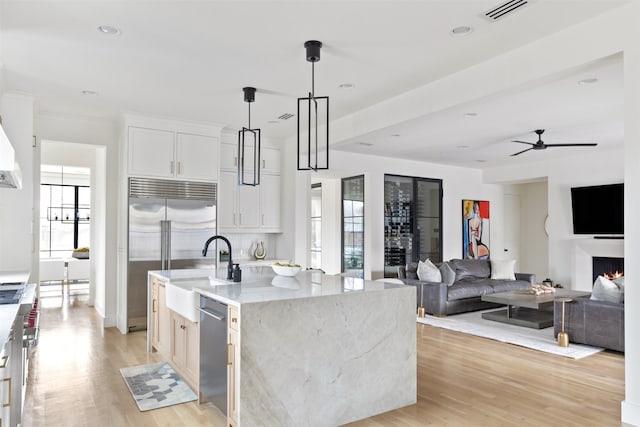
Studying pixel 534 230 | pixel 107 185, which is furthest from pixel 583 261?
pixel 107 185

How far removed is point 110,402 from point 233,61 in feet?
9.57

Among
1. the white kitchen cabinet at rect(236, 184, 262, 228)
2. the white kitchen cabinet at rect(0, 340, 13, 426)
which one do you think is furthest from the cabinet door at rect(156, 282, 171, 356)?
the white kitchen cabinet at rect(236, 184, 262, 228)

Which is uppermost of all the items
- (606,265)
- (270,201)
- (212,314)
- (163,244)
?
(270,201)

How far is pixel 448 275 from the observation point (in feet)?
22.7

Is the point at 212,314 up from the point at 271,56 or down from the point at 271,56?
down

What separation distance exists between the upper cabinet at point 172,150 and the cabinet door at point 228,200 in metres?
0.37

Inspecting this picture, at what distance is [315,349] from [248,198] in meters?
4.36

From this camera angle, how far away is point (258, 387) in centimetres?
263

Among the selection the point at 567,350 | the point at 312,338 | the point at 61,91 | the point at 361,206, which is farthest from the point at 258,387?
the point at 361,206

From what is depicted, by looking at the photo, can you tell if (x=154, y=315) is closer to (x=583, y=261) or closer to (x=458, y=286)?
(x=458, y=286)

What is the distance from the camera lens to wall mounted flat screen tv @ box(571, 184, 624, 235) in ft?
25.9

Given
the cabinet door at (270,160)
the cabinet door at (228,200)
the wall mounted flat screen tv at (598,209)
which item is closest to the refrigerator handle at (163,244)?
the cabinet door at (228,200)

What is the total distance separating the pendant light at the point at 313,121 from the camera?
355 centimetres

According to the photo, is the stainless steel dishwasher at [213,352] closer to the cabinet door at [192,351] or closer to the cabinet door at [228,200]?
the cabinet door at [192,351]
